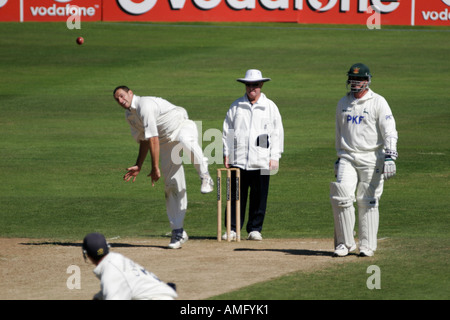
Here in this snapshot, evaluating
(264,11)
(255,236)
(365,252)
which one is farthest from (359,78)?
(264,11)

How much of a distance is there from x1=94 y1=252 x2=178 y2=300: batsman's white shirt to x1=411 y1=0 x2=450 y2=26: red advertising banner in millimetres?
27689

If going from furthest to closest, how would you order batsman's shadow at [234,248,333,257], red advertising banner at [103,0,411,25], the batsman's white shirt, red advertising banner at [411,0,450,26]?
red advertising banner at [103,0,411,25] → red advertising banner at [411,0,450,26] → batsman's shadow at [234,248,333,257] → the batsman's white shirt

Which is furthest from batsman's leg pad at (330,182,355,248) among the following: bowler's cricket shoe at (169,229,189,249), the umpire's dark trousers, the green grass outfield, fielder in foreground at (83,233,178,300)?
fielder in foreground at (83,233,178,300)

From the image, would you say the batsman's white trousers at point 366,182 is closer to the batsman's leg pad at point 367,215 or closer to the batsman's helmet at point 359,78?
the batsman's leg pad at point 367,215

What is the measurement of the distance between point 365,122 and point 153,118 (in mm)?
2450

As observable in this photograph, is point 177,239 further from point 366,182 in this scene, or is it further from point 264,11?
point 264,11

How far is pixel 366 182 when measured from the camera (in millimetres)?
9859

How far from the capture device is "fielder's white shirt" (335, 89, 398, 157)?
9.74 metres

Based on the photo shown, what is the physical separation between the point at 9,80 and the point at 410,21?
1556cm

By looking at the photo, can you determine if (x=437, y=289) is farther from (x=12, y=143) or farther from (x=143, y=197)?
(x=12, y=143)

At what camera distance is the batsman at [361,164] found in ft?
32.0

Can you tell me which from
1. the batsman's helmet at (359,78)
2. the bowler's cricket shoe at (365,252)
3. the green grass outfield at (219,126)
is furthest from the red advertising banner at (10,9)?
the bowler's cricket shoe at (365,252)

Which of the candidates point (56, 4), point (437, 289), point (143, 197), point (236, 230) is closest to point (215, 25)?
point (56, 4)

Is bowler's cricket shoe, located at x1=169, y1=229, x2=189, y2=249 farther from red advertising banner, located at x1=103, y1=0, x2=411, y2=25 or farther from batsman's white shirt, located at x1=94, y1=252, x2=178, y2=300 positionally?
red advertising banner, located at x1=103, y1=0, x2=411, y2=25
